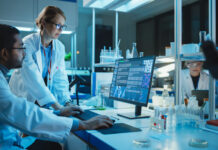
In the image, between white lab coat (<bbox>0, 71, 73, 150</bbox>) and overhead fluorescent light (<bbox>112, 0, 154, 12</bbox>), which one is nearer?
white lab coat (<bbox>0, 71, 73, 150</bbox>)

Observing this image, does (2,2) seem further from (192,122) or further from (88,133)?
(192,122)

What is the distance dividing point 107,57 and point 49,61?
2.32 feet

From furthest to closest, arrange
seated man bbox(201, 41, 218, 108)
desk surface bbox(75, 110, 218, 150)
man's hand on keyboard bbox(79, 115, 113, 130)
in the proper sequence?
man's hand on keyboard bbox(79, 115, 113, 130), desk surface bbox(75, 110, 218, 150), seated man bbox(201, 41, 218, 108)

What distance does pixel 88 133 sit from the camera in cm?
109

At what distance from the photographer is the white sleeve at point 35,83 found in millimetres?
1736

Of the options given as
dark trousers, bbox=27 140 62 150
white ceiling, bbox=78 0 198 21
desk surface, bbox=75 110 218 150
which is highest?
white ceiling, bbox=78 0 198 21

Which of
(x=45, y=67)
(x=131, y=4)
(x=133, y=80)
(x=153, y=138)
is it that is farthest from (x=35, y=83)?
(x=131, y=4)

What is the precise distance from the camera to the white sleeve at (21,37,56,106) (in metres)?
1.74

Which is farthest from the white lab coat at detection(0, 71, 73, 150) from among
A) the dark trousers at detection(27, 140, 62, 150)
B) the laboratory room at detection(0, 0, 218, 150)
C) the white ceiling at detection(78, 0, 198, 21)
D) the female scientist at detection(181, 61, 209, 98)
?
the white ceiling at detection(78, 0, 198, 21)

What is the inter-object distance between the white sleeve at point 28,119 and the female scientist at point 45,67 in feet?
2.31

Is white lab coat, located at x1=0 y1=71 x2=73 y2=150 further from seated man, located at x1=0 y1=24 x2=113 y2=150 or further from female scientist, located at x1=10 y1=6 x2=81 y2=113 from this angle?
female scientist, located at x1=10 y1=6 x2=81 y2=113

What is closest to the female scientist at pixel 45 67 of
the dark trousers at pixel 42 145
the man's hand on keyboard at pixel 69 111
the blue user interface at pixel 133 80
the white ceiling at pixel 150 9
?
the man's hand on keyboard at pixel 69 111

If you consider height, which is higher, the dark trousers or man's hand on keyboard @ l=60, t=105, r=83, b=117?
man's hand on keyboard @ l=60, t=105, r=83, b=117

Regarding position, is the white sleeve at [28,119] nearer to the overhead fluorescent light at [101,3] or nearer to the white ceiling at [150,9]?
the overhead fluorescent light at [101,3]
